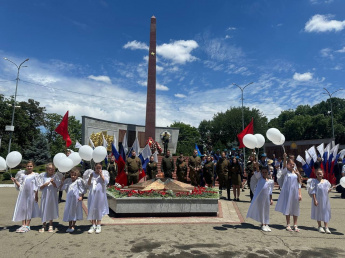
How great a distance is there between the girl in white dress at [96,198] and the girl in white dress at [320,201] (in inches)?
193

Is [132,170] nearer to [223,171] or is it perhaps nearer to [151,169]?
[151,169]

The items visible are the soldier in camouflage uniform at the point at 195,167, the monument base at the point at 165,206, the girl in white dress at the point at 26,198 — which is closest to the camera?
the girl in white dress at the point at 26,198

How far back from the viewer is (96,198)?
594cm

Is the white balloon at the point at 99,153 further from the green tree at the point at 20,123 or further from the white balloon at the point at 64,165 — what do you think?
the green tree at the point at 20,123

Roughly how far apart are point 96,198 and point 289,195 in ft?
14.9

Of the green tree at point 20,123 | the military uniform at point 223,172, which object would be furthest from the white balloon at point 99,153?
the green tree at point 20,123

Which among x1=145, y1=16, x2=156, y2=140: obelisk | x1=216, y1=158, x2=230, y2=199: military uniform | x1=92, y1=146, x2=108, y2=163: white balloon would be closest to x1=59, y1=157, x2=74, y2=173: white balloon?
x1=92, y1=146, x2=108, y2=163: white balloon

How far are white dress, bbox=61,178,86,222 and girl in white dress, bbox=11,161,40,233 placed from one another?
66 cm

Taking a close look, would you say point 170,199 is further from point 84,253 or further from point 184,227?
point 84,253

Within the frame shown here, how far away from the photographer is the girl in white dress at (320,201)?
5961mm

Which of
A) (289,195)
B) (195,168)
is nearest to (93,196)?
(289,195)

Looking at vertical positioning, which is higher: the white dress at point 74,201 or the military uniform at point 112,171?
the military uniform at point 112,171

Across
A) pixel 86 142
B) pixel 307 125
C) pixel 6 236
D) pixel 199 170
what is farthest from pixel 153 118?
pixel 307 125

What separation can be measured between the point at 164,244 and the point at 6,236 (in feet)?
10.9
